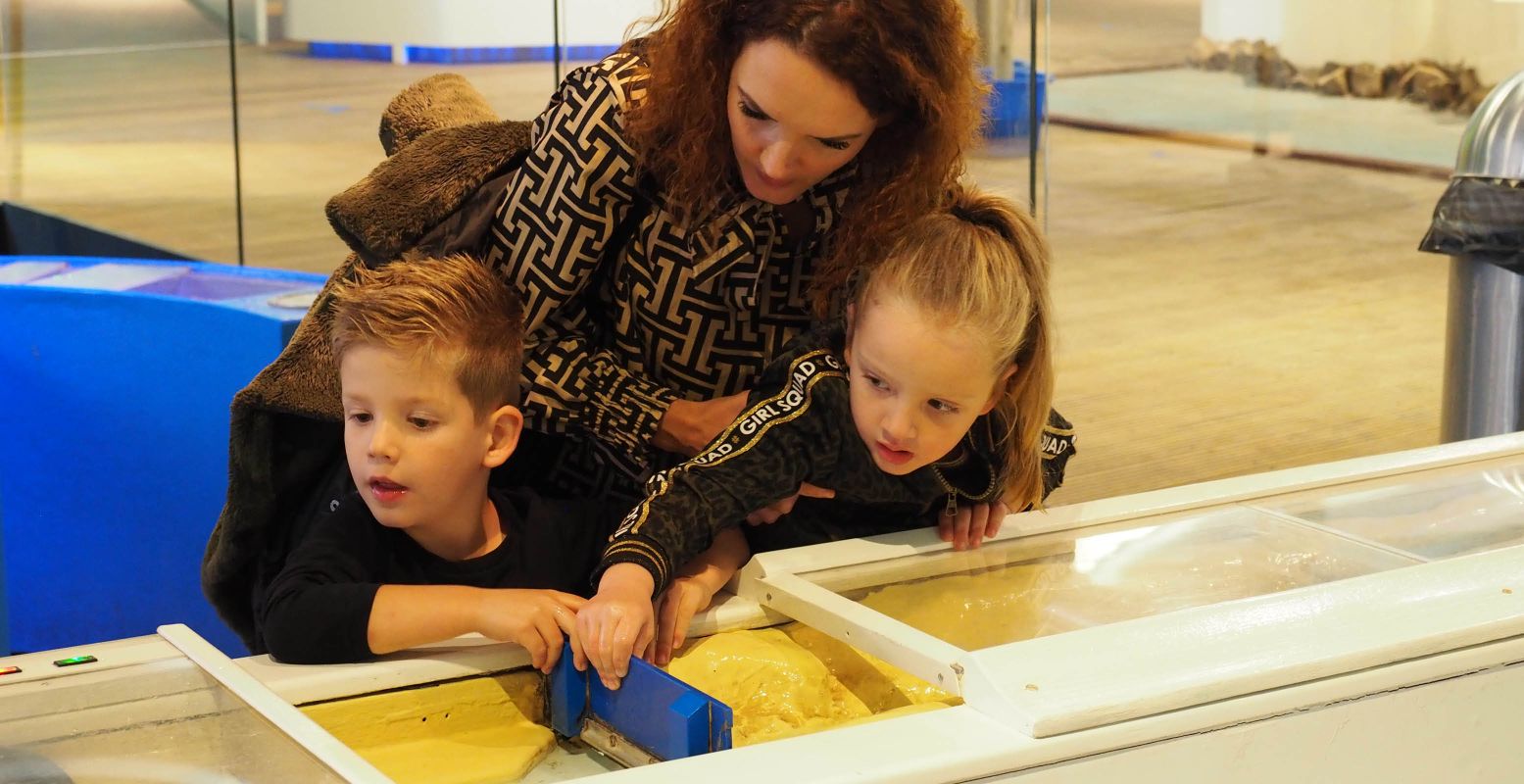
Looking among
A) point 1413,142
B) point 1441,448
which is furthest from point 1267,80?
Answer: point 1441,448

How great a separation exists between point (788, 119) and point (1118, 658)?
562 mm

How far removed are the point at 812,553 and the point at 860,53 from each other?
0.45 m

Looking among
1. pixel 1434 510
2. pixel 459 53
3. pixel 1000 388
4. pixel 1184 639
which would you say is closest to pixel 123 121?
pixel 459 53

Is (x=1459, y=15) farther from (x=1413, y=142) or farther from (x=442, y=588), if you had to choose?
(x=442, y=588)

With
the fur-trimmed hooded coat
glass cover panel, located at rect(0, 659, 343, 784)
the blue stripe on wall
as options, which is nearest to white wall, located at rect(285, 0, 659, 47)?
the blue stripe on wall

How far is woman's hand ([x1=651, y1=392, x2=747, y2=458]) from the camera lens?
1.61 metres

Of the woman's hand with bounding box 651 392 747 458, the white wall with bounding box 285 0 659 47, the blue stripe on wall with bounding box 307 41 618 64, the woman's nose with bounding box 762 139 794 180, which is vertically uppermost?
the white wall with bounding box 285 0 659 47

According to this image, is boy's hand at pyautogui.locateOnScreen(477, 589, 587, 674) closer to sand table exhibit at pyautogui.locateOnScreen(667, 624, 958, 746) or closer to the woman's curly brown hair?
sand table exhibit at pyautogui.locateOnScreen(667, 624, 958, 746)

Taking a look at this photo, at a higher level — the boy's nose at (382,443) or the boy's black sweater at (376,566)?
the boy's nose at (382,443)

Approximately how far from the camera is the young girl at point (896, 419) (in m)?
1.44

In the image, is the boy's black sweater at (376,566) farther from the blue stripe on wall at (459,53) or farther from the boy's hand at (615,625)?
the blue stripe on wall at (459,53)

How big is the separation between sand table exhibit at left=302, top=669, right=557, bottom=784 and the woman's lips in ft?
1.21

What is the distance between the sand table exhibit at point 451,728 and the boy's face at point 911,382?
1.25 feet

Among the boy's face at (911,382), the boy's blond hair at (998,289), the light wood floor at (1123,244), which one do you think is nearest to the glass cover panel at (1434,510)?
the boy's blond hair at (998,289)
